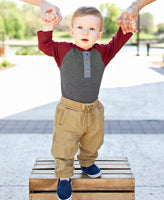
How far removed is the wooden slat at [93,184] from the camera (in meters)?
2.57

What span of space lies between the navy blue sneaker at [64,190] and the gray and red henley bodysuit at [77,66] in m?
0.65

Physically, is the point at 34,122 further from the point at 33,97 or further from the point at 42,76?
the point at 42,76

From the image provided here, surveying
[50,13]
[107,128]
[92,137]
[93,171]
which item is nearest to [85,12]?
[50,13]

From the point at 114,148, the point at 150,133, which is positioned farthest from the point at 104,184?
the point at 150,133

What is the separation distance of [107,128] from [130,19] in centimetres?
307

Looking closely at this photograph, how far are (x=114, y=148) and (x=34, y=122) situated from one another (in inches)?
69.0

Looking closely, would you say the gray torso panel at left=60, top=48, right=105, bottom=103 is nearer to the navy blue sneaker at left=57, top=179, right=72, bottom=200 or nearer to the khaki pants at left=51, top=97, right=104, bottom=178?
the khaki pants at left=51, top=97, right=104, bottom=178

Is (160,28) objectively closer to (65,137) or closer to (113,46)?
(113,46)

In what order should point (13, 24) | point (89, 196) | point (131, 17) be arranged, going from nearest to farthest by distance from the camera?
point (131, 17) < point (89, 196) < point (13, 24)

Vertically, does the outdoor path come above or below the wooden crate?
below

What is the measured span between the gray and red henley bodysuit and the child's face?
3.4 inches

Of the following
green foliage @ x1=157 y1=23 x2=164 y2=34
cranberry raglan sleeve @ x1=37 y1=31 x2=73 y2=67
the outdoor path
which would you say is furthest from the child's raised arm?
green foliage @ x1=157 y1=23 x2=164 y2=34

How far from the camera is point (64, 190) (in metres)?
2.42

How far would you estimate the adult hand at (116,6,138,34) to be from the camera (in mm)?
2350
